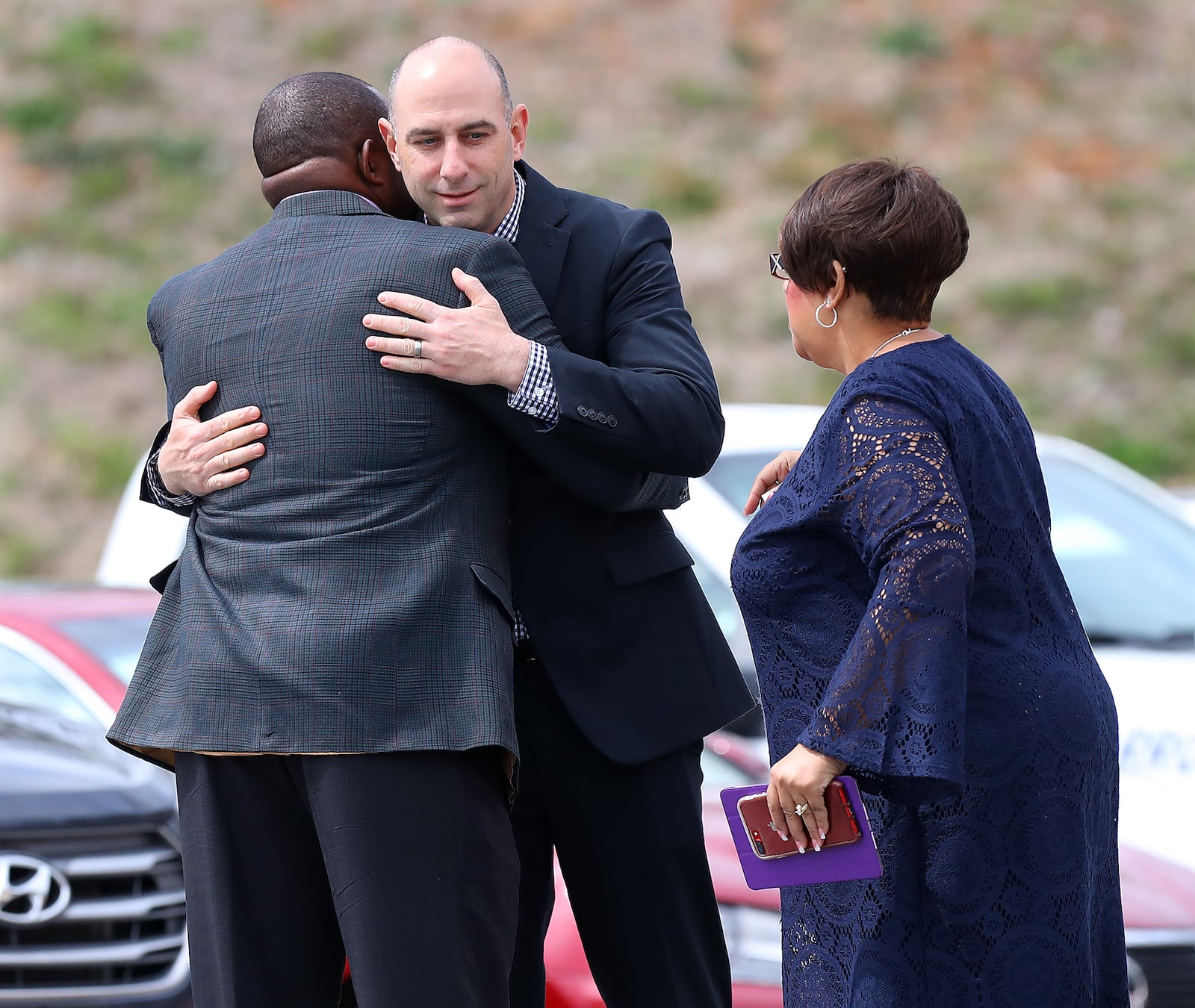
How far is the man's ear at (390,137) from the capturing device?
2410 millimetres

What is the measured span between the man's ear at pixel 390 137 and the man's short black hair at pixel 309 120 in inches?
1.6

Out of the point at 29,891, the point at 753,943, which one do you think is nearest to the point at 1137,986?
the point at 753,943

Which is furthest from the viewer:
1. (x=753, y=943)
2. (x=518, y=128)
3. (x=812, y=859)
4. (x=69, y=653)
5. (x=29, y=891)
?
(x=69, y=653)

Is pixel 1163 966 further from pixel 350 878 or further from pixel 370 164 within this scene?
pixel 370 164

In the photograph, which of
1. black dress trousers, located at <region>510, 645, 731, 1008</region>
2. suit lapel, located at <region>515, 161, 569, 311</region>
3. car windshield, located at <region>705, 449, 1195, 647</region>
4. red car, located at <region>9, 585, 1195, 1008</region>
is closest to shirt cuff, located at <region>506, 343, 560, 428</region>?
suit lapel, located at <region>515, 161, 569, 311</region>

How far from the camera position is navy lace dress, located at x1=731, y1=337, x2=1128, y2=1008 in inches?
82.4

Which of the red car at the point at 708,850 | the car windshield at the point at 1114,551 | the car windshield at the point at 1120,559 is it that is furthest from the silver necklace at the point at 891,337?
the car windshield at the point at 1114,551

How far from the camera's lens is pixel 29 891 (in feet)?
11.6

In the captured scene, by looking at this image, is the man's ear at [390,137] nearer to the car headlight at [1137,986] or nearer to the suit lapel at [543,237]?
the suit lapel at [543,237]

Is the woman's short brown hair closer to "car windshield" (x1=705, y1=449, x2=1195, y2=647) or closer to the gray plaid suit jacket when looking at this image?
the gray plaid suit jacket

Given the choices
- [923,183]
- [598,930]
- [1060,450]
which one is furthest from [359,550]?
[1060,450]

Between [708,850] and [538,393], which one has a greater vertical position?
[538,393]

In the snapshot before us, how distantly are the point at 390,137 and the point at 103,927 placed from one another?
2114 mm

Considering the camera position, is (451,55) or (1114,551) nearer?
(451,55)
